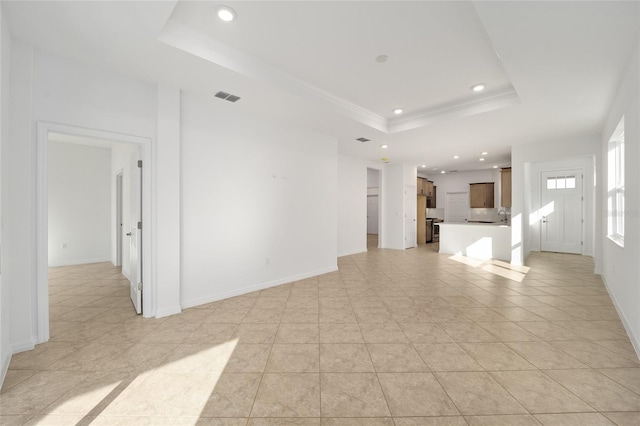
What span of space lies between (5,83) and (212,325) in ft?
9.43

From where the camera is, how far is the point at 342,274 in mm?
5367

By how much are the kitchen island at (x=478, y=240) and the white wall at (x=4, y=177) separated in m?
8.39

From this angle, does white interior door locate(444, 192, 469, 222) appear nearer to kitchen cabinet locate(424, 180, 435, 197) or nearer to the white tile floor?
kitchen cabinet locate(424, 180, 435, 197)

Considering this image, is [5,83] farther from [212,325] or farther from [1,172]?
[212,325]

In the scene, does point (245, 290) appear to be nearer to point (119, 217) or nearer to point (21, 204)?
point (21, 204)

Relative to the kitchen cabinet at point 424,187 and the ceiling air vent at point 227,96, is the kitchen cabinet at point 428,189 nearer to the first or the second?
the kitchen cabinet at point 424,187

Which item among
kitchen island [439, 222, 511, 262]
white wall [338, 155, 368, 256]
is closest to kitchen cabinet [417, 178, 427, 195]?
kitchen island [439, 222, 511, 262]

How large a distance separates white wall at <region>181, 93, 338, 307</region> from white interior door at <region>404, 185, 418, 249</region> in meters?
3.98

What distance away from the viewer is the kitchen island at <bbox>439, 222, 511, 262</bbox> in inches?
266

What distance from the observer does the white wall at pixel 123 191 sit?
5.09 meters

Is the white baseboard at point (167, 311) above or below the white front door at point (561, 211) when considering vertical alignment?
below

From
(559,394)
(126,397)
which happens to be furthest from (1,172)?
(559,394)

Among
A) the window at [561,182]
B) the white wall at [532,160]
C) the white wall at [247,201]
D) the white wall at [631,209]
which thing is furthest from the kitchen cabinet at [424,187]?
the white wall at [631,209]

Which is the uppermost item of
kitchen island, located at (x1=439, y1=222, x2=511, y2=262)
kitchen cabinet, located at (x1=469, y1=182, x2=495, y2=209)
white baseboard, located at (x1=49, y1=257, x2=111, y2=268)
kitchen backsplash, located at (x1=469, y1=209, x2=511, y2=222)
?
kitchen cabinet, located at (x1=469, y1=182, x2=495, y2=209)
